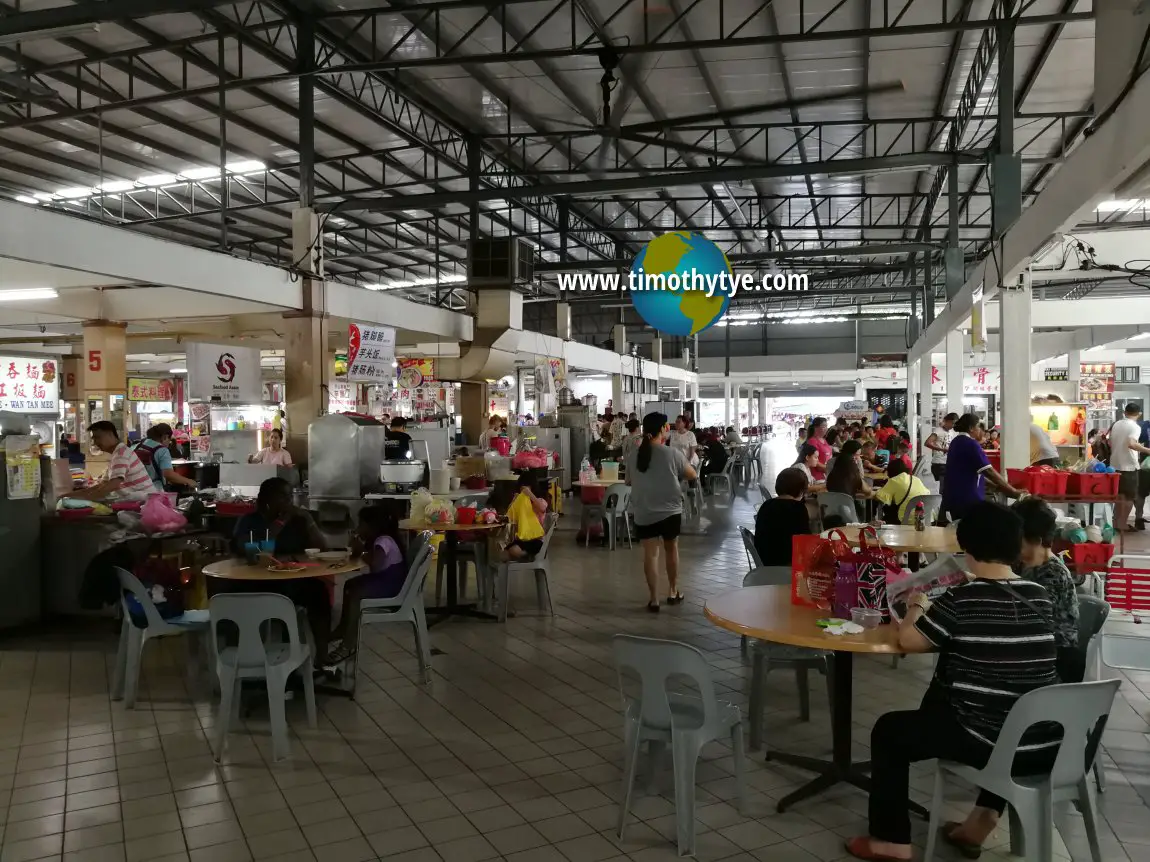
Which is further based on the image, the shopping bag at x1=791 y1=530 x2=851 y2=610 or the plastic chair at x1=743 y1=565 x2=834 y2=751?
the plastic chair at x1=743 y1=565 x2=834 y2=751

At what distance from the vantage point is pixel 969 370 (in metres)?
20.2

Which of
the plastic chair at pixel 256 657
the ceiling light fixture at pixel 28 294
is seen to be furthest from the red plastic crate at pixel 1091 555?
the ceiling light fixture at pixel 28 294

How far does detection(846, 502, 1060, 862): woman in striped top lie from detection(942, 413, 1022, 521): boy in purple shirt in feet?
13.3

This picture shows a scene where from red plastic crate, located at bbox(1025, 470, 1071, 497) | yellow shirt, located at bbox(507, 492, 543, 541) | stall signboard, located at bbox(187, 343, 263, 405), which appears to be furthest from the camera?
stall signboard, located at bbox(187, 343, 263, 405)

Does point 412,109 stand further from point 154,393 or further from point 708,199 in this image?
point 154,393

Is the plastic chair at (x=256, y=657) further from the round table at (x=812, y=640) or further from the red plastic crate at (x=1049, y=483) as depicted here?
the red plastic crate at (x=1049, y=483)

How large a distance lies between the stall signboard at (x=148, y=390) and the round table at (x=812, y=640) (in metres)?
16.8

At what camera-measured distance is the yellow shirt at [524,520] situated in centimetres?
674

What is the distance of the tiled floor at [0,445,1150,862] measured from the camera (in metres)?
3.18

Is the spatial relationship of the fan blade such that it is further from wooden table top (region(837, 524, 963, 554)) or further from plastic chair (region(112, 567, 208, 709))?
plastic chair (region(112, 567, 208, 709))

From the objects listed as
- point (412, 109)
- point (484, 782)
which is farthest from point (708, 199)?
point (484, 782)

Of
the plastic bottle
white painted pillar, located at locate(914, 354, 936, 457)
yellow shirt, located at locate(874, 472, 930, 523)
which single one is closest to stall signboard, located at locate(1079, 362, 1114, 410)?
white painted pillar, located at locate(914, 354, 936, 457)

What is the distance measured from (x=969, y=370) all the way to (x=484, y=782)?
19.3 metres

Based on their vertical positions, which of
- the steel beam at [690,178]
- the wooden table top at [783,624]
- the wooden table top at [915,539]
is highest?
the steel beam at [690,178]
